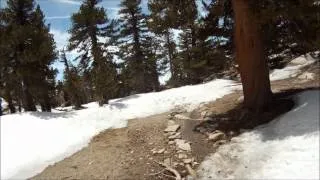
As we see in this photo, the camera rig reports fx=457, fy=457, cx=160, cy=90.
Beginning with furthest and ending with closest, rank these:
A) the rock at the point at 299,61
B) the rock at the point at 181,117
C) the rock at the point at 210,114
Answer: the rock at the point at 299,61
the rock at the point at 181,117
the rock at the point at 210,114

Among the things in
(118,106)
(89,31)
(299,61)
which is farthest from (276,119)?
(89,31)

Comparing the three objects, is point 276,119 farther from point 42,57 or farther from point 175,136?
point 42,57

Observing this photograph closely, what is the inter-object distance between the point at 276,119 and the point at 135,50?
33.7m

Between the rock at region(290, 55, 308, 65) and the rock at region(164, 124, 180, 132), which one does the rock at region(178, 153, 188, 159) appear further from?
the rock at region(290, 55, 308, 65)

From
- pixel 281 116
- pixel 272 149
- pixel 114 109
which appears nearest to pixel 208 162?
pixel 272 149

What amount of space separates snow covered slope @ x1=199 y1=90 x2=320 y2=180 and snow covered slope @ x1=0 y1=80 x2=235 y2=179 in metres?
5.34

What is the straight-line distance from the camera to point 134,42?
45531mm

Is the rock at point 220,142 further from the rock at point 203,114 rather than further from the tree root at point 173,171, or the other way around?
the rock at point 203,114

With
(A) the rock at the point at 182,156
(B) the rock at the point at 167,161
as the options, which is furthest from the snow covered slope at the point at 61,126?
(A) the rock at the point at 182,156

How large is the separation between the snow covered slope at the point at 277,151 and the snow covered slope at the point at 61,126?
210 inches

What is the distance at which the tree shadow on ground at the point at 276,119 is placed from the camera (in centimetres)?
1106

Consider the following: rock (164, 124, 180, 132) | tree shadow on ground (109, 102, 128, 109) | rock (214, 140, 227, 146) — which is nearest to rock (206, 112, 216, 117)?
rock (164, 124, 180, 132)

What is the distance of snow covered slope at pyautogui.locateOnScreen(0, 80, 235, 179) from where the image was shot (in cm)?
1389

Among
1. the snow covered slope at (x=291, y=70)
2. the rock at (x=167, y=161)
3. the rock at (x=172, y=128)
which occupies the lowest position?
the rock at (x=167, y=161)
